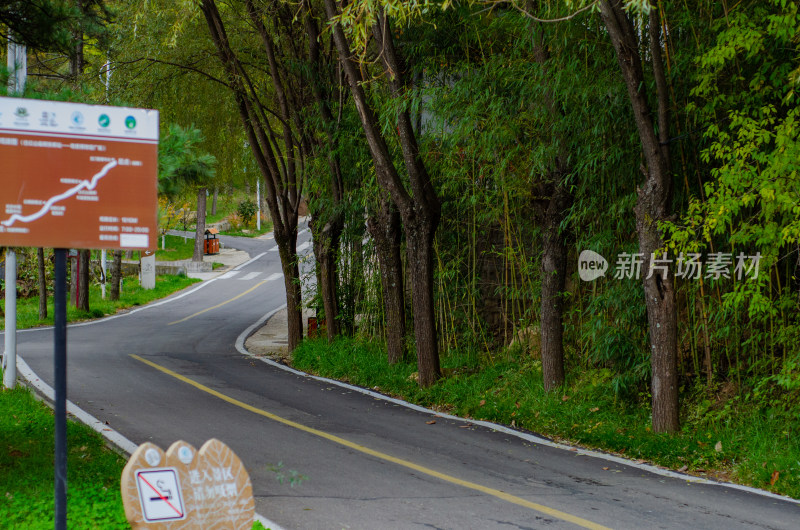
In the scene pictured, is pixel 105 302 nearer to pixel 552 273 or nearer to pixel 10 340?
pixel 10 340

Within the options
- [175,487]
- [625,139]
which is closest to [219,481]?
[175,487]

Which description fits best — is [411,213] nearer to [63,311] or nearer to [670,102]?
[670,102]

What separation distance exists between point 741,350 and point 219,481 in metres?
6.48

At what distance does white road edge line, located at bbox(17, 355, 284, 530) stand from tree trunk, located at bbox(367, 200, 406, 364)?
16.6 ft

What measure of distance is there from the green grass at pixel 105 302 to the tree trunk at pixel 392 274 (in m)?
11.3

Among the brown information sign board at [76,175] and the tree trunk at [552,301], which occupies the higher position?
the brown information sign board at [76,175]

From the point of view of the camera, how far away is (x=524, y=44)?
988cm

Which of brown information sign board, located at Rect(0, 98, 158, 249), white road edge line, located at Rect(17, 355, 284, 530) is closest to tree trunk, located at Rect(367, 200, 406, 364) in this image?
white road edge line, located at Rect(17, 355, 284, 530)

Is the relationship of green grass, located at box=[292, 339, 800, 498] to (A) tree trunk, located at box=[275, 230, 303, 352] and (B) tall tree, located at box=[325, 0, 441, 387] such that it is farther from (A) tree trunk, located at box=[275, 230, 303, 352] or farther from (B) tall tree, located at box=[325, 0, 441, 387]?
(A) tree trunk, located at box=[275, 230, 303, 352]

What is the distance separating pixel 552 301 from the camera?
33.3 ft

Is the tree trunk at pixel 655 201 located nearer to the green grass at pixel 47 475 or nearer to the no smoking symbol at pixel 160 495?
the green grass at pixel 47 475

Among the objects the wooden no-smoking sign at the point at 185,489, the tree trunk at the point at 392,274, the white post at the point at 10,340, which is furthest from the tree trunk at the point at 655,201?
the white post at the point at 10,340

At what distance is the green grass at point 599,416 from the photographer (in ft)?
24.1

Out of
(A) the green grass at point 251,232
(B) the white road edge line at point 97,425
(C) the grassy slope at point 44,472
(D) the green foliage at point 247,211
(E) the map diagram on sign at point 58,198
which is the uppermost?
(D) the green foliage at point 247,211
